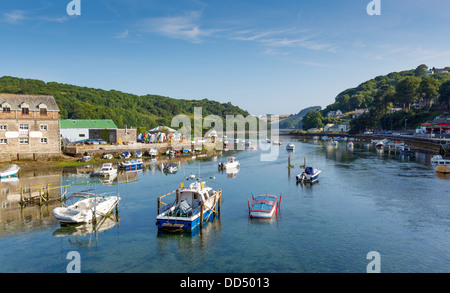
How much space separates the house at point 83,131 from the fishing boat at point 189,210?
2675 inches

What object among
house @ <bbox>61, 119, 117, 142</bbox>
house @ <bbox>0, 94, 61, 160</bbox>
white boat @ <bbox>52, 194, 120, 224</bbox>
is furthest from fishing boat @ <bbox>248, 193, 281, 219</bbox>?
house @ <bbox>61, 119, 117, 142</bbox>

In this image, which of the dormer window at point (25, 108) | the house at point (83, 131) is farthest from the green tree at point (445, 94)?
the dormer window at point (25, 108)

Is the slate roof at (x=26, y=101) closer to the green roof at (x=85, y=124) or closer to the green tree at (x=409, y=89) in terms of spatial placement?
the green roof at (x=85, y=124)

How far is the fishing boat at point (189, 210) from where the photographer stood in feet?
→ 101

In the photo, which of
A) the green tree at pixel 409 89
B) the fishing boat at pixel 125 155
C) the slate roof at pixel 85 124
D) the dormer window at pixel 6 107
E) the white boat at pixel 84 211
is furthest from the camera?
the green tree at pixel 409 89

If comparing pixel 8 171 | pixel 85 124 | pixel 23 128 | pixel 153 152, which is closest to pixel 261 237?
pixel 8 171

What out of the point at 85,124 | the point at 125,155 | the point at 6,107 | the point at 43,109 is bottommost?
the point at 125,155

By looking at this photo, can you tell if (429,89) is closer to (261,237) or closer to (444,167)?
(444,167)

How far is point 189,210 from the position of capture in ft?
107

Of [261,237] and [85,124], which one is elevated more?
[85,124]

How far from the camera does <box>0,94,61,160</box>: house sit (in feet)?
221

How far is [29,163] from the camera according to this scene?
67.3m

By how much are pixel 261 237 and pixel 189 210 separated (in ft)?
24.4

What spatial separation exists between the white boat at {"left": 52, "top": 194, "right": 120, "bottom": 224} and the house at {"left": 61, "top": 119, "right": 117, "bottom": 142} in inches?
2573
